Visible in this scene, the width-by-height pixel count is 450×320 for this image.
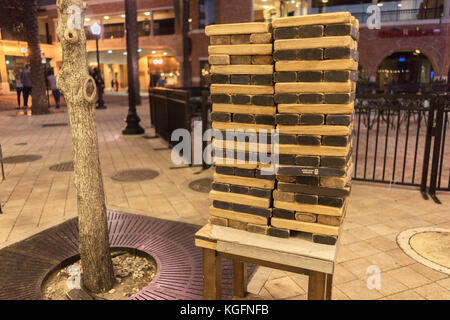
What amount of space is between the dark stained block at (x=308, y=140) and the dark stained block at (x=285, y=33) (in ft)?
2.02

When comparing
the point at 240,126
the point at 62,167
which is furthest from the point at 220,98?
the point at 62,167

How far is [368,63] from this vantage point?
26875 millimetres

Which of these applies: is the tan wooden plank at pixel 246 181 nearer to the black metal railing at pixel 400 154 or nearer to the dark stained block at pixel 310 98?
the dark stained block at pixel 310 98

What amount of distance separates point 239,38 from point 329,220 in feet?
4.34

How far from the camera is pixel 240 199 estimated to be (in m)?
2.53

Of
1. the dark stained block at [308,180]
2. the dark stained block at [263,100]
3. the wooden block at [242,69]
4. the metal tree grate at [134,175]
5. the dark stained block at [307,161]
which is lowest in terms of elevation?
the metal tree grate at [134,175]

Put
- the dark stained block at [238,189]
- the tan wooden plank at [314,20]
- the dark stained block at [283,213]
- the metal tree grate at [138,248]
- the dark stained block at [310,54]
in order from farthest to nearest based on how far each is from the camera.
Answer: the metal tree grate at [138,248] → the dark stained block at [238,189] → the dark stained block at [283,213] → the dark stained block at [310,54] → the tan wooden plank at [314,20]

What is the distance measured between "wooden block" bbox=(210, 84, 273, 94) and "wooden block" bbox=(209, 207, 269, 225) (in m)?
0.83

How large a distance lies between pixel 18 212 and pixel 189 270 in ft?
9.95

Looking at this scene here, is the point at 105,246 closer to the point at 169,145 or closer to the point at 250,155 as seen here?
the point at 250,155

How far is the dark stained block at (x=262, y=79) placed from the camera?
2387mm

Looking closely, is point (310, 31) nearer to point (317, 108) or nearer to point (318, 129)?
point (317, 108)

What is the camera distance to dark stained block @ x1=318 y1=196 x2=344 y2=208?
2.31 metres

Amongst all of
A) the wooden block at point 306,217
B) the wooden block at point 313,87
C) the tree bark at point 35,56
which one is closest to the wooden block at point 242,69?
the wooden block at point 313,87
